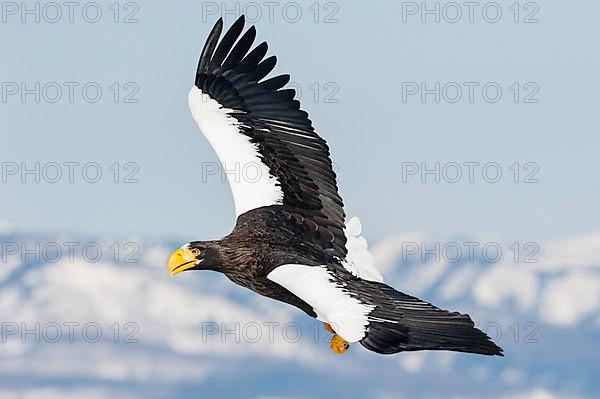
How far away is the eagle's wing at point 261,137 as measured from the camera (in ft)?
42.3

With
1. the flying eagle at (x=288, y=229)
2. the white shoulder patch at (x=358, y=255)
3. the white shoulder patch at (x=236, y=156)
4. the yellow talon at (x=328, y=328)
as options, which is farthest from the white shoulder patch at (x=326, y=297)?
the white shoulder patch at (x=236, y=156)

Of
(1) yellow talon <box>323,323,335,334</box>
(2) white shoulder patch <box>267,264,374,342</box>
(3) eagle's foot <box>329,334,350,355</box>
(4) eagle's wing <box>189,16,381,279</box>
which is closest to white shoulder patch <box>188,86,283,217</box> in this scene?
(4) eagle's wing <box>189,16,381,279</box>

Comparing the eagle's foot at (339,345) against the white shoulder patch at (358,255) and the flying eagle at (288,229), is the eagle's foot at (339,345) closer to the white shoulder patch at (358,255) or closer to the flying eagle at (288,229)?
the flying eagle at (288,229)

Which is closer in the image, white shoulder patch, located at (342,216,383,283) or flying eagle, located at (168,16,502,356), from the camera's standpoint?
flying eagle, located at (168,16,502,356)

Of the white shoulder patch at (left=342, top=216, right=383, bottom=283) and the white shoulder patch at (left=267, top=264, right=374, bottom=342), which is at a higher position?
the white shoulder patch at (left=342, top=216, right=383, bottom=283)

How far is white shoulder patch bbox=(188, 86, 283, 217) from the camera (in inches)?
512

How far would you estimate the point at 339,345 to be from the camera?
11641 mm

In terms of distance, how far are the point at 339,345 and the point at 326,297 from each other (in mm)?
697

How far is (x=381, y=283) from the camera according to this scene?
11.9 meters

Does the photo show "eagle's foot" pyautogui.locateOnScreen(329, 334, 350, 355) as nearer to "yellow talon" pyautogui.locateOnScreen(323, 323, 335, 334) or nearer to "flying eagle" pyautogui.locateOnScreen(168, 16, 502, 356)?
"flying eagle" pyautogui.locateOnScreen(168, 16, 502, 356)

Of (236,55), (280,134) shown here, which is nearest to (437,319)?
(280,134)

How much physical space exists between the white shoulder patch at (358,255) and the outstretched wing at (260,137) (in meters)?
0.09

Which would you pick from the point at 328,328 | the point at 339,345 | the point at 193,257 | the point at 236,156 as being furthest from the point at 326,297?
the point at 236,156

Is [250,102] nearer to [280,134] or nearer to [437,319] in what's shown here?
[280,134]
